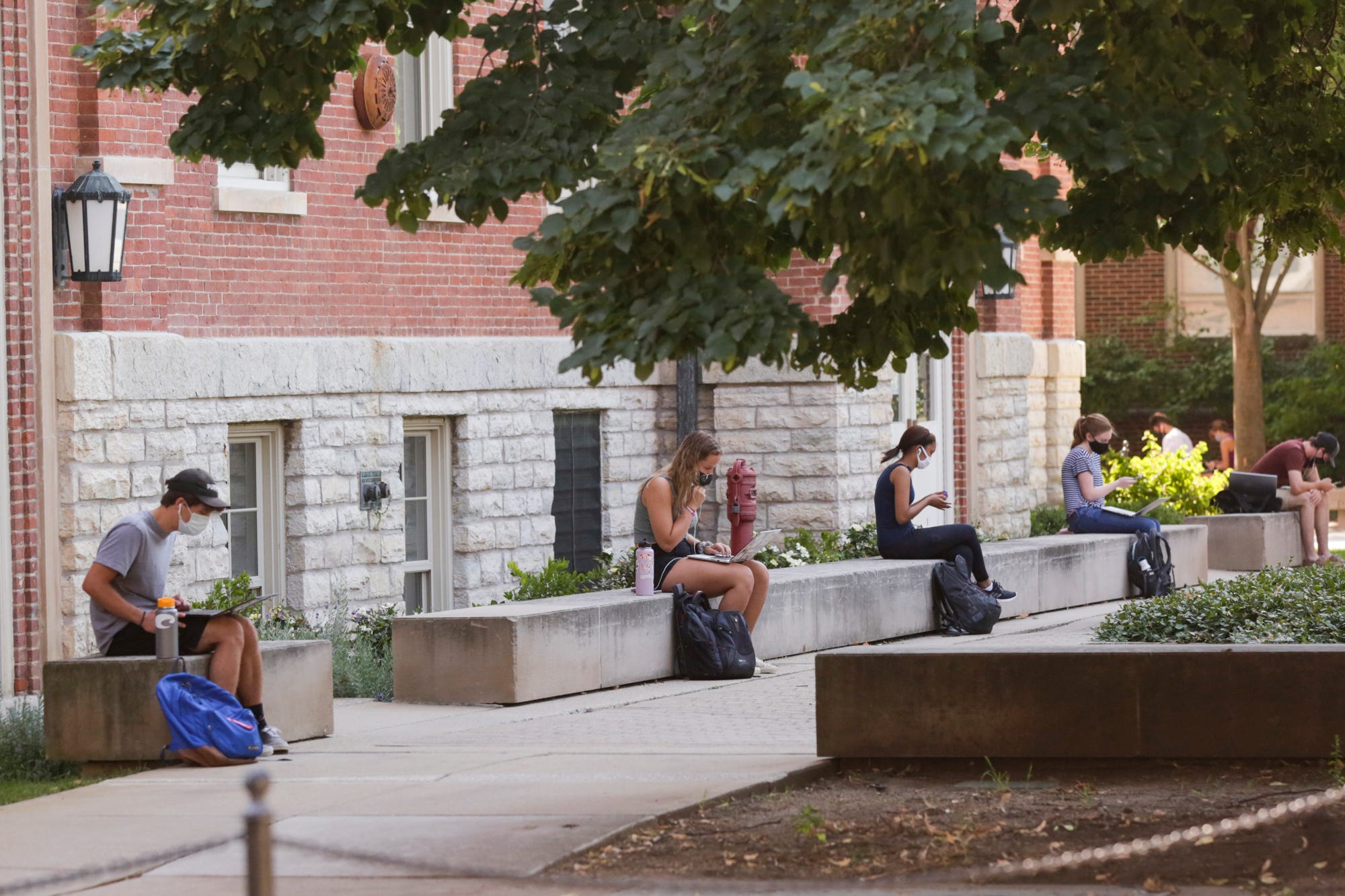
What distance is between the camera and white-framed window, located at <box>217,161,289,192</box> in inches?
567

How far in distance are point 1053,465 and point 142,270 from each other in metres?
13.5

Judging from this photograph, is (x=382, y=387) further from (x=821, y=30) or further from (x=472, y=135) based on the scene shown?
(x=821, y=30)

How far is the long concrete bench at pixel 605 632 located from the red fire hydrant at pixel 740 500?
113cm

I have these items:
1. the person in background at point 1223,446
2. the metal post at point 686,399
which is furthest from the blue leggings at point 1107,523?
the person in background at point 1223,446

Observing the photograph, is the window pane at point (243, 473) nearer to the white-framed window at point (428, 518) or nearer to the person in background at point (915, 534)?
the white-framed window at point (428, 518)

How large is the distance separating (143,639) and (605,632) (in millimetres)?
3362

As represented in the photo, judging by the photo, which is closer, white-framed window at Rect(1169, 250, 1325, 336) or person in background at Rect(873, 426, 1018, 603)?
person in background at Rect(873, 426, 1018, 603)

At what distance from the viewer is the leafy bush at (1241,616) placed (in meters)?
10.3

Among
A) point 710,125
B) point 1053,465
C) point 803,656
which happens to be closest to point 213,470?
point 803,656

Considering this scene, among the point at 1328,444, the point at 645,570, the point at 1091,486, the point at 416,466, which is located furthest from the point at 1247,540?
the point at 645,570

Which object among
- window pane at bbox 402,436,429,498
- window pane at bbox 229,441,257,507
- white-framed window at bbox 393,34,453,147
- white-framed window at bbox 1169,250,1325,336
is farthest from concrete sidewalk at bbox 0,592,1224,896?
white-framed window at bbox 1169,250,1325,336

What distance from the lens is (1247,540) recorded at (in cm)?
2134

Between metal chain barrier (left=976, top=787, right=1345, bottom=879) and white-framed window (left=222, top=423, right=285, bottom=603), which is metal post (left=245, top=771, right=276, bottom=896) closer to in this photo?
metal chain barrier (left=976, top=787, right=1345, bottom=879)

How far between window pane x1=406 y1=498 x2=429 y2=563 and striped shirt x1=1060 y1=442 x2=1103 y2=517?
5560 millimetres
